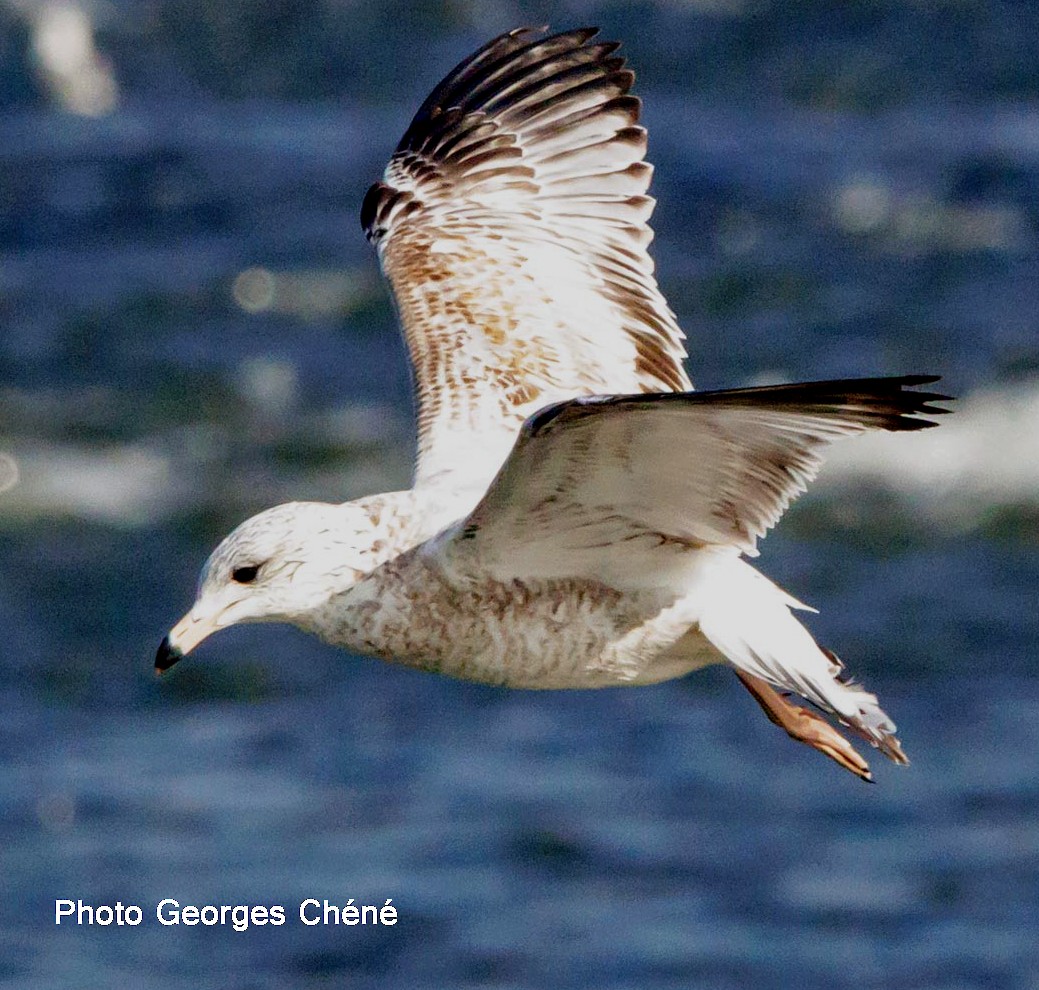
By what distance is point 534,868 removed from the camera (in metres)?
15.6

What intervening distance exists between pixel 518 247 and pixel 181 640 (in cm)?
217

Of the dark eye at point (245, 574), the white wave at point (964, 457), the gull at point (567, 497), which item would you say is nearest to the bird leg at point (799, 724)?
the gull at point (567, 497)

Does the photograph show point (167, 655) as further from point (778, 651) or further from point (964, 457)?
point (964, 457)

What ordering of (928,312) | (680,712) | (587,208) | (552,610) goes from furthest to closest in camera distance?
(928,312) < (680,712) < (587,208) < (552,610)

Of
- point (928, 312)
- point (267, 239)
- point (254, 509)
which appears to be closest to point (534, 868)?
point (254, 509)

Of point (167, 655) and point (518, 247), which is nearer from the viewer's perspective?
point (167, 655)

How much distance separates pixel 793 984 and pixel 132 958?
361cm

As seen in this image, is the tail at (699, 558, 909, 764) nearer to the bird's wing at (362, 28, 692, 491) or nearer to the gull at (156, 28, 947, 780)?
the gull at (156, 28, 947, 780)

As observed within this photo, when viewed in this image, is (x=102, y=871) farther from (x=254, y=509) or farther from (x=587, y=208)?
(x=587, y=208)

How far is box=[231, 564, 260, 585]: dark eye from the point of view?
654cm

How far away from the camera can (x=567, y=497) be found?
20.7 feet

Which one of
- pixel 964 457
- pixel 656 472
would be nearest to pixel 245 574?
pixel 656 472

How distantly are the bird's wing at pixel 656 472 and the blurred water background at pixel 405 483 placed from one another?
833 cm

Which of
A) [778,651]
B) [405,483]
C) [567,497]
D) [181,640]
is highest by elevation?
[405,483]
